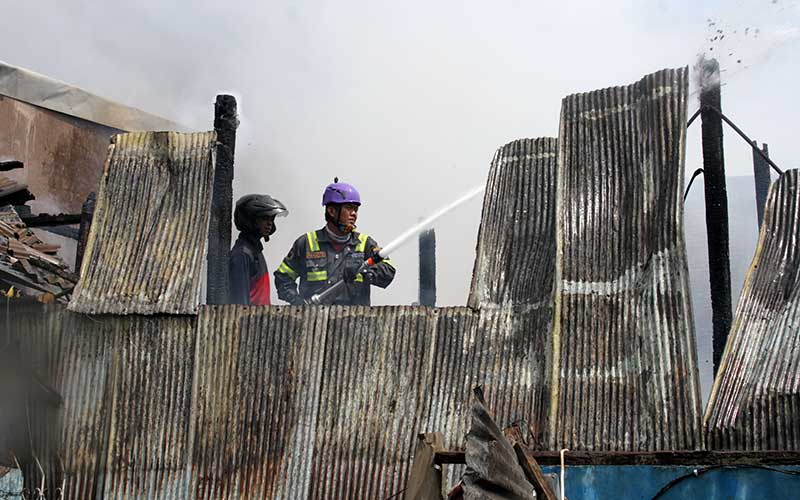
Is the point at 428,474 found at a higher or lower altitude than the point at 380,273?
lower

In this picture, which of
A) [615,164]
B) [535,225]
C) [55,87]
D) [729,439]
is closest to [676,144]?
[615,164]

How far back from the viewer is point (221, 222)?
846 cm

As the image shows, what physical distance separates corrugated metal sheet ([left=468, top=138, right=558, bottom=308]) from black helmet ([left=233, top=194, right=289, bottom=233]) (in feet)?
8.88

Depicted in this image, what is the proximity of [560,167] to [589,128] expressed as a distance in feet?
1.38

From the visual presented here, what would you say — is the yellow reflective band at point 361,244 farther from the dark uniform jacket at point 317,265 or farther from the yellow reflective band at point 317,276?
the yellow reflective band at point 317,276

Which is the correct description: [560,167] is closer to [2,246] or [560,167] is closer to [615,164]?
[615,164]

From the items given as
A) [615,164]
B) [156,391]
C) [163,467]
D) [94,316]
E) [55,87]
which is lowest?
[163,467]

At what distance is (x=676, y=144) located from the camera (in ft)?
23.5

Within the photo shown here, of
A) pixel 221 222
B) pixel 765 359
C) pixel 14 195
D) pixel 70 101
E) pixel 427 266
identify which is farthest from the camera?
pixel 70 101

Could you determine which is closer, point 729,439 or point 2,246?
point 729,439

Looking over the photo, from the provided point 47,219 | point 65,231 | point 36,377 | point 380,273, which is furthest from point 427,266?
point 65,231

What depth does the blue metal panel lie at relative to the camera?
5.99m

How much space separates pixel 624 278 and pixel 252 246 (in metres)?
4.43

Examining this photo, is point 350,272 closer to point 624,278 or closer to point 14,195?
point 624,278
